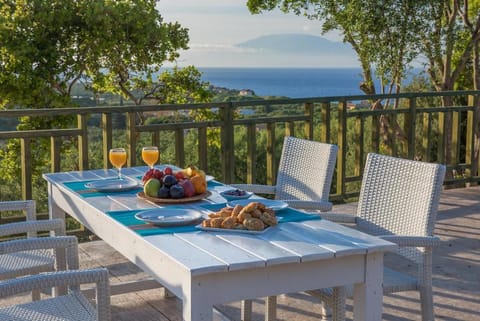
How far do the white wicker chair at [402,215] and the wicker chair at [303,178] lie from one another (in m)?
0.29

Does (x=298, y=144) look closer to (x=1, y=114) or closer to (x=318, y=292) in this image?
(x=318, y=292)

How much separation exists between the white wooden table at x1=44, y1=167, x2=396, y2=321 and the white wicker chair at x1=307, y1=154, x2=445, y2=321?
44cm

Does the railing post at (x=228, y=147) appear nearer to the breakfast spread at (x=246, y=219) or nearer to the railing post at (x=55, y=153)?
the railing post at (x=55, y=153)

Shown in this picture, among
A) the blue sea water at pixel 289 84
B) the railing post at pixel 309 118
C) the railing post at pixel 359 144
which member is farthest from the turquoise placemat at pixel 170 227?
the blue sea water at pixel 289 84

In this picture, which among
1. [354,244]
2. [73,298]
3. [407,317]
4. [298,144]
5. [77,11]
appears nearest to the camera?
[354,244]

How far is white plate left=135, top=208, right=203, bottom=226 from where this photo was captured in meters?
2.48

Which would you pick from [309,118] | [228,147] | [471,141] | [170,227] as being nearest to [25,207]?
[170,227]

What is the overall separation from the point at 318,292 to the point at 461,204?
392cm

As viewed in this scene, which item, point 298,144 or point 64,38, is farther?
point 64,38

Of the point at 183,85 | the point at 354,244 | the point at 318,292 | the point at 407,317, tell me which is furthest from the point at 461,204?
the point at 183,85

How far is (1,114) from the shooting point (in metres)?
4.43

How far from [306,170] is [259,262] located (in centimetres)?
180

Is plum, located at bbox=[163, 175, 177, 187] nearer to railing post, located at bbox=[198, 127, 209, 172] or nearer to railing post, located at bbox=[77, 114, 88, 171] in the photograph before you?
railing post, located at bbox=[77, 114, 88, 171]

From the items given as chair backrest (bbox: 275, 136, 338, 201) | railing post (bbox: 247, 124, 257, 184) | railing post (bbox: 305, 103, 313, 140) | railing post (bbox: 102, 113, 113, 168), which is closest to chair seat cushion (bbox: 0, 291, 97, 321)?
chair backrest (bbox: 275, 136, 338, 201)
